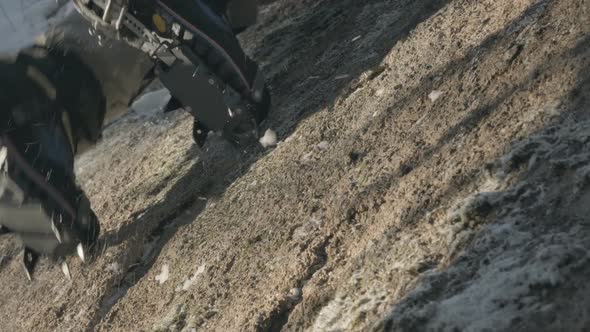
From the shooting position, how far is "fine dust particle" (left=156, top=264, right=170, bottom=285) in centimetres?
382

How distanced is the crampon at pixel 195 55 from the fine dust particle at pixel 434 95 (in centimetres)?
111

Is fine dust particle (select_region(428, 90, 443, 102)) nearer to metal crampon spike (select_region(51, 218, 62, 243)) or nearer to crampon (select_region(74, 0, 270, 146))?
crampon (select_region(74, 0, 270, 146))

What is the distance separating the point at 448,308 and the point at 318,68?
287cm

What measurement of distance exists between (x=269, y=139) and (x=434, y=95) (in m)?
1.14

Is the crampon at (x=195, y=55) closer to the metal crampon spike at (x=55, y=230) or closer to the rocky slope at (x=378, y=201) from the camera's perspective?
the rocky slope at (x=378, y=201)

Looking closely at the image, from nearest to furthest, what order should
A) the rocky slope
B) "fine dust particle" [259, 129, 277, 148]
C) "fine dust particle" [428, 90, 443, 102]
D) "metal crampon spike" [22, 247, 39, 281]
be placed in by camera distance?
the rocky slope
"fine dust particle" [428, 90, 443, 102]
"metal crampon spike" [22, 247, 39, 281]
"fine dust particle" [259, 129, 277, 148]

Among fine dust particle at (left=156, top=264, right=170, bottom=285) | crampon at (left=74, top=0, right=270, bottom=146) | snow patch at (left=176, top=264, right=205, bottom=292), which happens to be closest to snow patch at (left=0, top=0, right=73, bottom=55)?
crampon at (left=74, top=0, right=270, bottom=146)

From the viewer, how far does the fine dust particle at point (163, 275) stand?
3.82 m

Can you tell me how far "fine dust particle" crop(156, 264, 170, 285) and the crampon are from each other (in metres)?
0.85

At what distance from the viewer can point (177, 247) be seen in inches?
157

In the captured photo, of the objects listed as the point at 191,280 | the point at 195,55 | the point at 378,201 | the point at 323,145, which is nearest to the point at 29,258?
the point at 191,280

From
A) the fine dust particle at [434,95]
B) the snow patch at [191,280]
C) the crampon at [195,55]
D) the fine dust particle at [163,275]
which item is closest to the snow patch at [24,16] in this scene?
the crampon at [195,55]

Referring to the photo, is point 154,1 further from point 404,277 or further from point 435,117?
point 404,277

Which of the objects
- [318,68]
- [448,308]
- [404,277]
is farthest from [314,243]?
[318,68]
